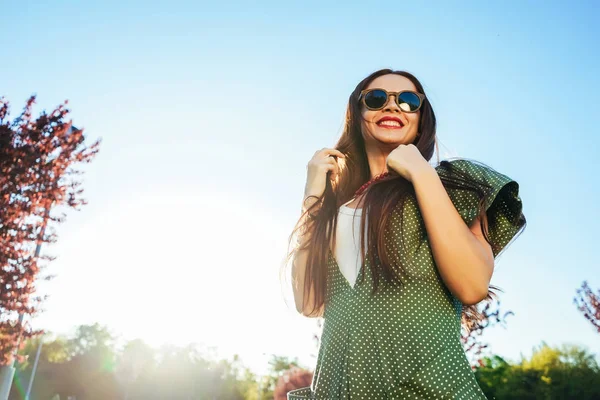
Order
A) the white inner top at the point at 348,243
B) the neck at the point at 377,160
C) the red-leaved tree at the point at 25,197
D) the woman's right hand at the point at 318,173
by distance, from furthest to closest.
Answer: the red-leaved tree at the point at 25,197 → the neck at the point at 377,160 → the woman's right hand at the point at 318,173 → the white inner top at the point at 348,243

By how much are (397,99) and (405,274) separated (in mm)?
835

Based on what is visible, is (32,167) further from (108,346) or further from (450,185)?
(108,346)

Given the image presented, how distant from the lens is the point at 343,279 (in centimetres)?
166

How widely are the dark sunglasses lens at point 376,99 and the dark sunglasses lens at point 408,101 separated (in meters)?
0.06

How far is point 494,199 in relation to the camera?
1.58 m

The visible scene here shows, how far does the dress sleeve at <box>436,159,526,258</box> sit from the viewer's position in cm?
157

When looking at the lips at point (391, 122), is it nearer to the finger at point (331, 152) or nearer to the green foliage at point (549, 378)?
the finger at point (331, 152)

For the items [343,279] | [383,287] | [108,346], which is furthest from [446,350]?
[108,346]

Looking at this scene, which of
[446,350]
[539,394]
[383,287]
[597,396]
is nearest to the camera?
[446,350]

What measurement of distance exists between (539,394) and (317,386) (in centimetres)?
2916

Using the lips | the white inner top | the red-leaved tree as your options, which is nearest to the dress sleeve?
the white inner top

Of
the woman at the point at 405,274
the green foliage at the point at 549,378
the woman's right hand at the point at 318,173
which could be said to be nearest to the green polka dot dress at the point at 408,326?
the woman at the point at 405,274

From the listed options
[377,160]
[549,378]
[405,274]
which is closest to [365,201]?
[405,274]

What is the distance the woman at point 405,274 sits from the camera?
4.51 ft
